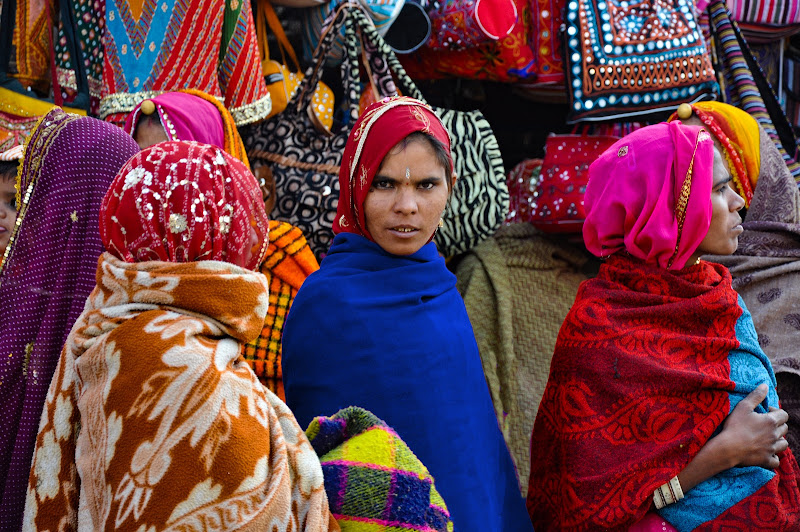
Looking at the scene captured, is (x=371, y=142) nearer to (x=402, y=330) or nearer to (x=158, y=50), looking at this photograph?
(x=402, y=330)

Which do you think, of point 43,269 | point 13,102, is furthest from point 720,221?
point 13,102

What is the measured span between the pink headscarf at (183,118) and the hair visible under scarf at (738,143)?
1.81 meters

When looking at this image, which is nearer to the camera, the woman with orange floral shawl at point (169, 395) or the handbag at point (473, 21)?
the woman with orange floral shawl at point (169, 395)

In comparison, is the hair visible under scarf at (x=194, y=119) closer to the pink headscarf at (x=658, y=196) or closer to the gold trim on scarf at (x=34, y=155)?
the gold trim on scarf at (x=34, y=155)

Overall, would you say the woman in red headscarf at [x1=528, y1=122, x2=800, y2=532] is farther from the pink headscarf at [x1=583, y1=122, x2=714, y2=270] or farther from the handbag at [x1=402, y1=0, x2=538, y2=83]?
the handbag at [x1=402, y1=0, x2=538, y2=83]

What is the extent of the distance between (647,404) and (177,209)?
4.58 ft

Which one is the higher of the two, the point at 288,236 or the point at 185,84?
the point at 185,84

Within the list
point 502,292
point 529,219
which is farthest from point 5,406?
point 529,219

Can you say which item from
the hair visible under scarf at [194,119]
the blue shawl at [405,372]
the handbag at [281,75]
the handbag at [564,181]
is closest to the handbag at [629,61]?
the handbag at [564,181]

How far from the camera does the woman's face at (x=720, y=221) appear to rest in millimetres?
2480

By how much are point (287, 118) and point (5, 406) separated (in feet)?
5.80

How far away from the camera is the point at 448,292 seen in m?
2.54

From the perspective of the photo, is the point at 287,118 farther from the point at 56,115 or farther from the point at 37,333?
the point at 37,333

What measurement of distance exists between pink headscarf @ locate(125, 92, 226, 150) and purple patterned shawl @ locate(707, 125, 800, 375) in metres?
2.03
